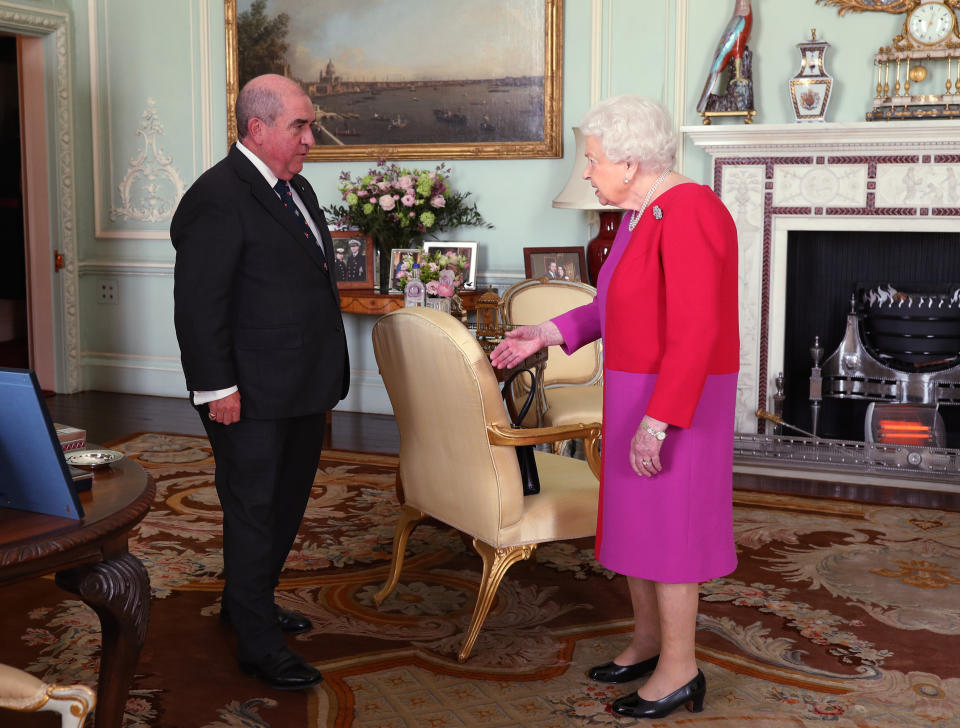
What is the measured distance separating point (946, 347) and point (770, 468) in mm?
1186

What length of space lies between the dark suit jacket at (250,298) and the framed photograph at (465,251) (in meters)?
3.35

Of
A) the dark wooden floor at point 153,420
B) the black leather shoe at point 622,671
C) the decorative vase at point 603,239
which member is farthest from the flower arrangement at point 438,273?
the black leather shoe at point 622,671

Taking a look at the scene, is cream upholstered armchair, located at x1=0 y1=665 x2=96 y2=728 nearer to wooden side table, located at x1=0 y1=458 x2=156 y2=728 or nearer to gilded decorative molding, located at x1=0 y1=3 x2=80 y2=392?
wooden side table, located at x1=0 y1=458 x2=156 y2=728

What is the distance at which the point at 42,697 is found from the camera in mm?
1608

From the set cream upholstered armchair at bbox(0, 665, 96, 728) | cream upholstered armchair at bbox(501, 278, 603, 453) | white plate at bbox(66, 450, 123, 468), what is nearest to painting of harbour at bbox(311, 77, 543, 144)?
cream upholstered armchair at bbox(501, 278, 603, 453)

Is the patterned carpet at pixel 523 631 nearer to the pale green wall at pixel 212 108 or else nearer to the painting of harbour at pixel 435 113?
the pale green wall at pixel 212 108

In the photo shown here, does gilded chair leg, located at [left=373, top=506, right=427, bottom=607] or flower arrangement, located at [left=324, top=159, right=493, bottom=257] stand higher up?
flower arrangement, located at [left=324, top=159, right=493, bottom=257]

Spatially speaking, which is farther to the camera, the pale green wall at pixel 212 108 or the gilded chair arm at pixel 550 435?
the pale green wall at pixel 212 108

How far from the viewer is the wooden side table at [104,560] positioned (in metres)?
1.75

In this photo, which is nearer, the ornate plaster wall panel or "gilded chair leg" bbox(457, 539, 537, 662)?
"gilded chair leg" bbox(457, 539, 537, 662)

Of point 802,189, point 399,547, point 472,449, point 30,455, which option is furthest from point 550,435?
point 802,189

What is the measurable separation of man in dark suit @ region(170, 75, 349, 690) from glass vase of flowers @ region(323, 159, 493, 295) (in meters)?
3.20

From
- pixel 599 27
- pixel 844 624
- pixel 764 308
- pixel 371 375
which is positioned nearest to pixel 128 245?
pixel 371 375

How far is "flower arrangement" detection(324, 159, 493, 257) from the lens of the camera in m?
6.01
